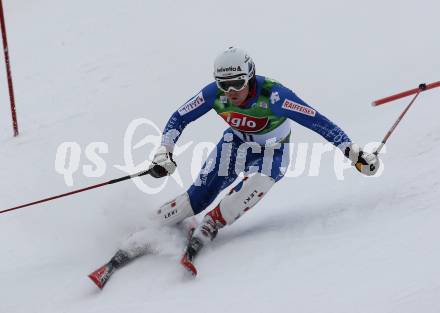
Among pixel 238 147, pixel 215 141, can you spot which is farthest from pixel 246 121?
pixel 215 141

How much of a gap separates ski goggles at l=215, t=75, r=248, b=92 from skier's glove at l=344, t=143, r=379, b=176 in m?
0.96

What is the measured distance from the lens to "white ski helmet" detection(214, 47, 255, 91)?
5082mm

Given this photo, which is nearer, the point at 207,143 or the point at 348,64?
the point at 207,143

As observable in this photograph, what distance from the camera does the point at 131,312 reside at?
4.72 metres

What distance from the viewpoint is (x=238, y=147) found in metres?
5.76

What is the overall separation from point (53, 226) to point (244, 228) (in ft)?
7.57

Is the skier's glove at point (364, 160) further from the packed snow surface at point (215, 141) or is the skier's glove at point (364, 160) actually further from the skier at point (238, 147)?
the packed snow surface at point (215, 141)

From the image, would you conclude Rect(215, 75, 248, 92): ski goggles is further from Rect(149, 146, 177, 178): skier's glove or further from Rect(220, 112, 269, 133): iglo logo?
Rect(149, 146, 177, 178): skier's glove

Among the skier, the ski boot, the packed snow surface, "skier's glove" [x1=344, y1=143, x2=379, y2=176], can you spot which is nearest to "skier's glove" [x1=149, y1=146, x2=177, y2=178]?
the skier

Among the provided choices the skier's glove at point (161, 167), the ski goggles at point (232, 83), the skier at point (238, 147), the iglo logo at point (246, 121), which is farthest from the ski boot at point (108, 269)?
the ski goggles at point (232, 83)

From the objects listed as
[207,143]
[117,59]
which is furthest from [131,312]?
[117,59]

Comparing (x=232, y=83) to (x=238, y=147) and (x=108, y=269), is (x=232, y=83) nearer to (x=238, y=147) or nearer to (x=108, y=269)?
(x=238, y=147)

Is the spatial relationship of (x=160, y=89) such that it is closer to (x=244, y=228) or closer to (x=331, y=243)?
(x=244, y=228)

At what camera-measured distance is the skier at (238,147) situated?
16.9ft
